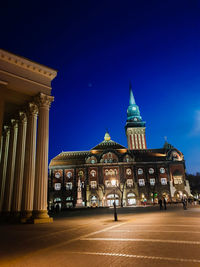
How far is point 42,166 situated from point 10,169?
519 cm

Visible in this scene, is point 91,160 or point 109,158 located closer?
point 109,158

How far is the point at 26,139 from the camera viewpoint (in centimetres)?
1862

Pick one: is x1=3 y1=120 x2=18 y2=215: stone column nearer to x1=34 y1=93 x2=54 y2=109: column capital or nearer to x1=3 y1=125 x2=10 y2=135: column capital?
x1=3 y1=125 x2=10 y2=135: column capital

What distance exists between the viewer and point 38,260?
5.20m

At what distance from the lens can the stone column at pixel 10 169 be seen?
19.0 m

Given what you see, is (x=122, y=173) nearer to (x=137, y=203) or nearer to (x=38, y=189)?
(x=137, y=203)

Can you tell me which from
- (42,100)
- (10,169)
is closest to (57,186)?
(10,169)

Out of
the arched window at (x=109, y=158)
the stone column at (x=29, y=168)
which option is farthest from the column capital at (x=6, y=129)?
the arched window at (x=109, y=158)

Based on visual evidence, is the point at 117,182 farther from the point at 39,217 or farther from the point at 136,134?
the point at 39,217

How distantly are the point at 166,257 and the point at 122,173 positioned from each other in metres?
56.0

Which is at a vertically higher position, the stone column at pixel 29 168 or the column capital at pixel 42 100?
the column capital at pixel 42 100

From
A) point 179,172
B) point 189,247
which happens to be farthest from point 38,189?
point 179,172

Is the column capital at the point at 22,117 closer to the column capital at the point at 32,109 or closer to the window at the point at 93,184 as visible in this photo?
the column capital at the point at 32,109

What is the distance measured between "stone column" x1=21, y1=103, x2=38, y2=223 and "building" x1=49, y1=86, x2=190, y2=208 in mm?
41396
